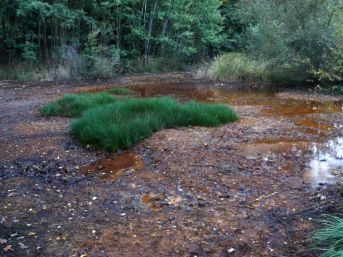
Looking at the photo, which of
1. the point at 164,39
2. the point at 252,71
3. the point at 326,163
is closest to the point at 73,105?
the point at 326,163

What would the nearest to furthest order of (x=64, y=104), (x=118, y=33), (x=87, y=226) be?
(x=87, y=226)
(x=64, y=104)
(x=118, y=33)

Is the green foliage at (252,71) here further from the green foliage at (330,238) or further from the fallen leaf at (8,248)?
the fallen leaf at (8,248)

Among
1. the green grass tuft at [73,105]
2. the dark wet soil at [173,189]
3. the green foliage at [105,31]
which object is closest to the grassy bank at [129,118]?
the green grass tuft at [73,105]

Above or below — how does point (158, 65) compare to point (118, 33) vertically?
below

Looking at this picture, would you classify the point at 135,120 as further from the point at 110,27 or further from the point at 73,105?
the point at 110,27

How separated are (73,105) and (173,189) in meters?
4.63

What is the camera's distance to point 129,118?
664 centimetres

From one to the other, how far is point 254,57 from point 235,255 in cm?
1198

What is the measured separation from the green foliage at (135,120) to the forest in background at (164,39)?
4.40 meters

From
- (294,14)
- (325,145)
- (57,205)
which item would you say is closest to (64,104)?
(57,205)

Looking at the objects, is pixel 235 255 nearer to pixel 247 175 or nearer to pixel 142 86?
pixel 247 175

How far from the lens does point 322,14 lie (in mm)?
12328

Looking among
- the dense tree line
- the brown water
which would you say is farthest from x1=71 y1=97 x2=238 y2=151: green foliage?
the dense tree line

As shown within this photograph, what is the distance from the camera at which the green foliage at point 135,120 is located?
6008 millimetres
